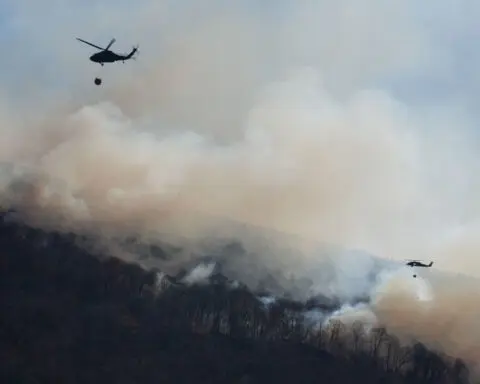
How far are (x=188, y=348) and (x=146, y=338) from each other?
1177 cm

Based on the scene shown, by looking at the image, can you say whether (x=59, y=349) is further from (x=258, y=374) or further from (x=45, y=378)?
(x=258, y=374)

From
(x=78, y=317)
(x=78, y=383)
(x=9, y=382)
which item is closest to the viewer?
(x=9, y=382)

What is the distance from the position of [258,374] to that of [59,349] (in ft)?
183

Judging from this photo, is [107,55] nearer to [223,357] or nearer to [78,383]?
[78,383]

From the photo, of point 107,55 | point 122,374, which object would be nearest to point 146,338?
point 122,374

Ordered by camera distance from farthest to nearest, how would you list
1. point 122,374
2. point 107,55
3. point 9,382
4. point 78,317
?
point 78,317, point 122,374, point 9,382, point 107,55

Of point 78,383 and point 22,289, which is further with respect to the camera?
point 22,289

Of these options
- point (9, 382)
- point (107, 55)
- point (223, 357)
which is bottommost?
point (9, 382)

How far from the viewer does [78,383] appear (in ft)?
502

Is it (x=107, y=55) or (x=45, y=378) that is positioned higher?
(x=107, y=55)

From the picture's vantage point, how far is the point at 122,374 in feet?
544

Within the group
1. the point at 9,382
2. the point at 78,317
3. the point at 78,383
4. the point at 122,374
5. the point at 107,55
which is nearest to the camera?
the point at 107,55

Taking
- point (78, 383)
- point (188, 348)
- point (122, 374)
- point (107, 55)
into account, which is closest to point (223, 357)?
point (188, 348)

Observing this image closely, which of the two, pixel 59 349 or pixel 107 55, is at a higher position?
pixel 107 55
